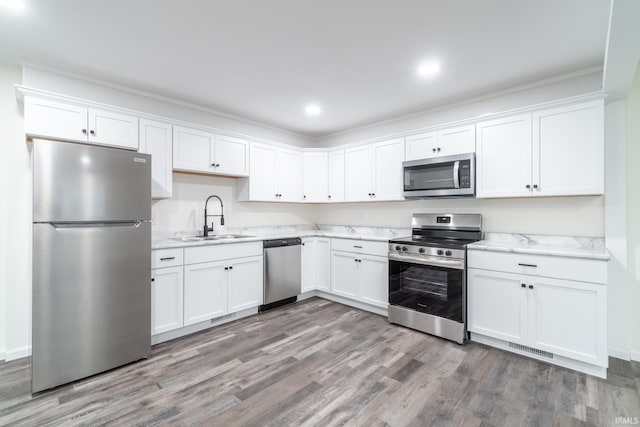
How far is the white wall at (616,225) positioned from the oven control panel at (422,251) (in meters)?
1.30

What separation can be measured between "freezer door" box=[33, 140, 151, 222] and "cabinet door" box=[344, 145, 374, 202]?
8.79 ft

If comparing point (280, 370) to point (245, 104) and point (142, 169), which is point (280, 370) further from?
point (245, 104)

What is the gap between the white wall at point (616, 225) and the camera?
2.63m

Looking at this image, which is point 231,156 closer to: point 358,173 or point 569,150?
point 358,173

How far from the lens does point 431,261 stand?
3.12m

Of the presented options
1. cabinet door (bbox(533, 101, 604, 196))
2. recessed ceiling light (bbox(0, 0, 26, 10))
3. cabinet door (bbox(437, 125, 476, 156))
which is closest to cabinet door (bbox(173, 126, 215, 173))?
recessed ceiling light (bbox(0, 0, 26, 10))

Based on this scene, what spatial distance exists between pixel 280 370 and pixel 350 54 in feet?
9.05

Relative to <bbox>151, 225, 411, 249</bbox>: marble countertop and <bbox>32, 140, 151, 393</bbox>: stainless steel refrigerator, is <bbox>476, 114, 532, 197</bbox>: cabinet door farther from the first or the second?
<bbox>32, 140, 151, 393</bbox>: stainless steel refrigerator

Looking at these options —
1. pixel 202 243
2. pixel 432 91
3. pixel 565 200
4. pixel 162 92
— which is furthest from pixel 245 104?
pixel 565 200

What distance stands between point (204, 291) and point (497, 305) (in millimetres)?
3020

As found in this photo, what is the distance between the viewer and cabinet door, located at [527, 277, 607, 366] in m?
2.33

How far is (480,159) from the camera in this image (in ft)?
10.5

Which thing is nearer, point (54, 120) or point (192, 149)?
point (54, 120)

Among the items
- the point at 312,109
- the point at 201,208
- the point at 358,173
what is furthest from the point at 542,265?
the point at 201,208
